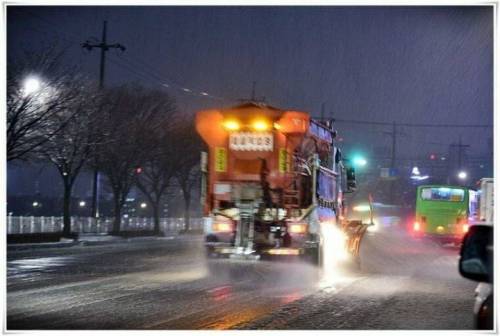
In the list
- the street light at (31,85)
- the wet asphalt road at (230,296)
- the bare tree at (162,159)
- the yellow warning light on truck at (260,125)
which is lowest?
the wet asphalt road at (230,296)

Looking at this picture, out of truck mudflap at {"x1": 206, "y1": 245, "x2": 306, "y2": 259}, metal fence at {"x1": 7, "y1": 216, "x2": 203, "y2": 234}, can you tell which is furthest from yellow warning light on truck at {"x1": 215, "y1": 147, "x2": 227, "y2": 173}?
metal fence at {"x1": 7, "y1": 216, "x2": 203, "y2": 234}

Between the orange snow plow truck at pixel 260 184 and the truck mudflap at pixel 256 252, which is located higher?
the orange snow plow truck at pixel 260 184

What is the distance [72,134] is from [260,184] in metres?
20.8

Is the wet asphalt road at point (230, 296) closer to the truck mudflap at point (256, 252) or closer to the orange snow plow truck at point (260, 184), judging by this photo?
the truck mudflap at point (256, 252)

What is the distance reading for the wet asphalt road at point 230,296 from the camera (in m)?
10.5

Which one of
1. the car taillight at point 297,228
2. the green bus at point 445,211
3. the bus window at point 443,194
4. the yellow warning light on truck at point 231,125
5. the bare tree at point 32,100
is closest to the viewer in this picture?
the car taillight at point 297,228

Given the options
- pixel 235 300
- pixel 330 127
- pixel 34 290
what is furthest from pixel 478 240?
pixel 330 127

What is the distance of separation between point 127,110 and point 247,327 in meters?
36.0

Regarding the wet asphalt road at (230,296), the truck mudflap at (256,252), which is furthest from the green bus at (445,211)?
the truck mudflap at (256,252)

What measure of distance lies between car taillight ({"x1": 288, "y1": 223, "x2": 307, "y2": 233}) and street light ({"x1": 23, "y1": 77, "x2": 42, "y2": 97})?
56.9 ft

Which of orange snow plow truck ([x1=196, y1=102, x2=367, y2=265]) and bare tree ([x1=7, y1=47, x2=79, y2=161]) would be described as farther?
bare tree ([x1=7, y1=47, x2=79, y2=161])

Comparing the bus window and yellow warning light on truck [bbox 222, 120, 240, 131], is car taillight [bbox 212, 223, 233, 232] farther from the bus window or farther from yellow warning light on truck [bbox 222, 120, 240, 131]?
the bus window

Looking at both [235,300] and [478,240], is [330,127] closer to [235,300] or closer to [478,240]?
[235,300]

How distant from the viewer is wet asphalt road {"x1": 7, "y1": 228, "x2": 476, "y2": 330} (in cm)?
1045
